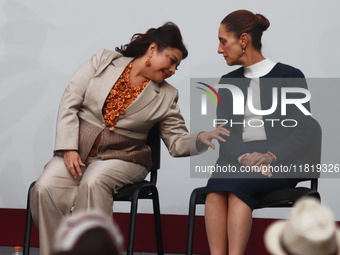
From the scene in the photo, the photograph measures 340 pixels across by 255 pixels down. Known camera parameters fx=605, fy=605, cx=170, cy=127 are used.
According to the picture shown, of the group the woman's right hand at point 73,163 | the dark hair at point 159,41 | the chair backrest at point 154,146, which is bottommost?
the woman's right hand at point 73,163

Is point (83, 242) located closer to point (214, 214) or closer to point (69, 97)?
point (214, 214)

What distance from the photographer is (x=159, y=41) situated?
2684 mm

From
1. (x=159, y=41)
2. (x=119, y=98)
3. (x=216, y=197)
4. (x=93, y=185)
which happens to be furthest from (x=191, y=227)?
(x=159, y=41)

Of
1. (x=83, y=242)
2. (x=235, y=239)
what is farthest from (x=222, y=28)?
(x=83, y=242)

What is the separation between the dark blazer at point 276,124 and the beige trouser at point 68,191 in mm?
451

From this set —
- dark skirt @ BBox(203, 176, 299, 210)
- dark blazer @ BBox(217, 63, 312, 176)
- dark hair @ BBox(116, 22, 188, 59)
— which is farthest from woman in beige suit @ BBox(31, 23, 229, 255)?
dark skirt @ BBox(203, 176, 299, 210)

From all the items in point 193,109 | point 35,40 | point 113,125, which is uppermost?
point 35,40

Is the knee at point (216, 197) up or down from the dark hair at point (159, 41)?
down

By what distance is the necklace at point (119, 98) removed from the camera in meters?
2.64

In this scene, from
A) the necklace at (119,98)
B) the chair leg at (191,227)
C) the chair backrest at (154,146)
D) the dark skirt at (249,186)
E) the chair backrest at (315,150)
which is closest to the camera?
the dark skirt at (249,186)

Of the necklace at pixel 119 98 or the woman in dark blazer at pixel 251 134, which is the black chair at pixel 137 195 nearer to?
the necklace at pixel 119 98

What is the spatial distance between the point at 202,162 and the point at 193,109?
304mm

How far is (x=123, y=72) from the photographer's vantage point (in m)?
2.71

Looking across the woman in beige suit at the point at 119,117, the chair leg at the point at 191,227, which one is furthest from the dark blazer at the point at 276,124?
the chair leg at the point at 191,227
